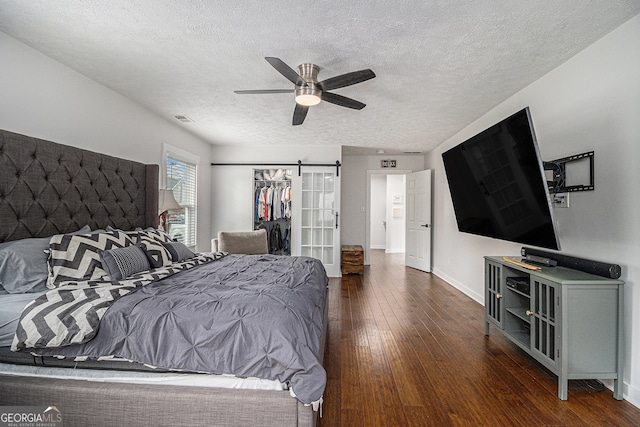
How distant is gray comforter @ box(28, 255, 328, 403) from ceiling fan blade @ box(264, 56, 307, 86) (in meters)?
1.51

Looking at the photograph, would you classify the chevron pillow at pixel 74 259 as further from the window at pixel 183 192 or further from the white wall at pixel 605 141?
the white wall at pixel 605 141

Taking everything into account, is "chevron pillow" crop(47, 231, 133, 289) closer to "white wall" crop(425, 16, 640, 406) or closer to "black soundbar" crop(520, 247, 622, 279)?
"black soundbar" crop(520, 247, 622, 279)

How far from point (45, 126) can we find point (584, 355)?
416 centimetres

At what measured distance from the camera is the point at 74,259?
1881 millimetres

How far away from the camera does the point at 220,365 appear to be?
1367mm

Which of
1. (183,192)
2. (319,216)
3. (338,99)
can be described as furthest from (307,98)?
(319,216)

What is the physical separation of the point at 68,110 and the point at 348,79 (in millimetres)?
2350

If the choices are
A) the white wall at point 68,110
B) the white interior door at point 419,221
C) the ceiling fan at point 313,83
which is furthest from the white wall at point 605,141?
the white wall at point 68,110

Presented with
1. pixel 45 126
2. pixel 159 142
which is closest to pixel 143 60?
pixel 45 126

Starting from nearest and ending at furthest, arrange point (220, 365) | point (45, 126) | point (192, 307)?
1. point (220, 365)
2. point (192, 307)
3. point (45, 126)

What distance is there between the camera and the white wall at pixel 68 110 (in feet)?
6.83

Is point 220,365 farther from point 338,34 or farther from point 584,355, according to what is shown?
point 584,355

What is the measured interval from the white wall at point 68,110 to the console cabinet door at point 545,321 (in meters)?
3.86

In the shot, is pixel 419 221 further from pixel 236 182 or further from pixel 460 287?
pixel 236 182
